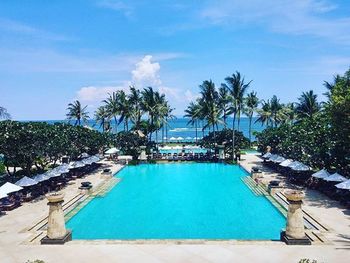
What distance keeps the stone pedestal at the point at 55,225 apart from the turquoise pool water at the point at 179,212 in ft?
8.77

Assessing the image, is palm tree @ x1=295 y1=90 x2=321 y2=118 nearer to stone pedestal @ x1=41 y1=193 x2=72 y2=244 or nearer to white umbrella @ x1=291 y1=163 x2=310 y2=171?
white umbrella @ x1=291 y1=163 x2=310 y2=171

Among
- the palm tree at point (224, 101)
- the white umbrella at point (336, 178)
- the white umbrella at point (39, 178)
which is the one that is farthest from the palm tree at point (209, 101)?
the white umbrella at point (39, 178)

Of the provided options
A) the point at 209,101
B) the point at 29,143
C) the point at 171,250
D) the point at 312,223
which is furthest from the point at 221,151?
the point at 171,250

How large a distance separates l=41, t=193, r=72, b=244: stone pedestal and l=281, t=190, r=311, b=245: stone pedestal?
435 inches

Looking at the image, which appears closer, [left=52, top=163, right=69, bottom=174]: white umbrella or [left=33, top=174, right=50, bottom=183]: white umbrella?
[left=33, top=174, right=50, bottom=183]: white umbrella

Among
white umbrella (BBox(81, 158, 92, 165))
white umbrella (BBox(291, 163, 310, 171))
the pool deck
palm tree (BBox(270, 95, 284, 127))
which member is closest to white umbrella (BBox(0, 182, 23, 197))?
the pool deck

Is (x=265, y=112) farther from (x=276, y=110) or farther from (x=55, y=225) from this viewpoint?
(x=55, y=225)

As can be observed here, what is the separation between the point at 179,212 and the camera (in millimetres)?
26641

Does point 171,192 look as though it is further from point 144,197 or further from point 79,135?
point 79,135

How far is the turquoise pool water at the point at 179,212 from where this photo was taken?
2178cm

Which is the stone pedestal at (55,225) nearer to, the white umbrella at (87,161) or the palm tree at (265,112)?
the white umbrella at (87,161)

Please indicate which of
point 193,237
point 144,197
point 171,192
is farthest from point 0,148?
point 193,237

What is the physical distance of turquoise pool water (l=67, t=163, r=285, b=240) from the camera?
71.5ft

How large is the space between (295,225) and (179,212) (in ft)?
33.4
